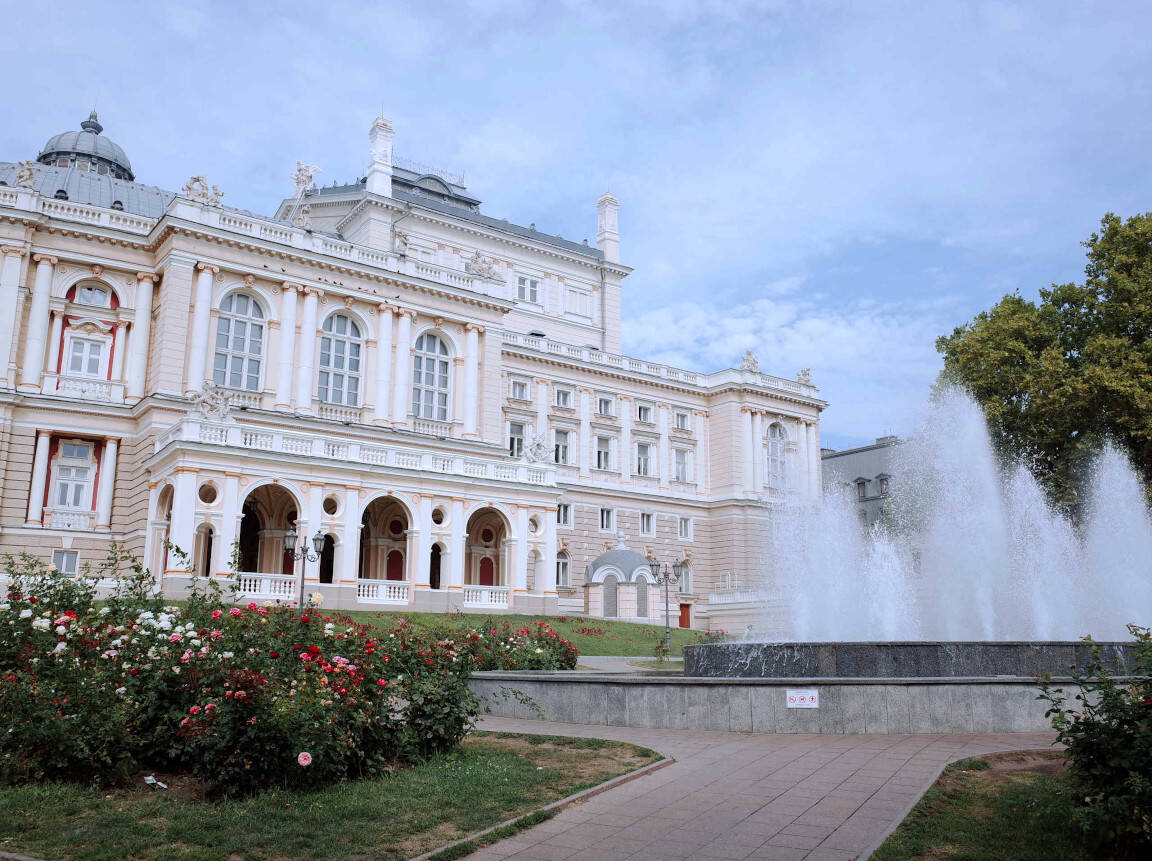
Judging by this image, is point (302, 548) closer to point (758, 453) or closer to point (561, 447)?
point (561, 447)

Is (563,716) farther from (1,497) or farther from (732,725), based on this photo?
(1,497)

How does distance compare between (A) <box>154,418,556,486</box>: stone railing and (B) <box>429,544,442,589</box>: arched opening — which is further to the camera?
(B) <box>429,544,442,589</box>: arched opening

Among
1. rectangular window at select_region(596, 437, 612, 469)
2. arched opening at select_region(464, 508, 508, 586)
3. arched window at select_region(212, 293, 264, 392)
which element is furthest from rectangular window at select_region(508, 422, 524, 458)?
arched window at select_region(212, 293, 264, 392)

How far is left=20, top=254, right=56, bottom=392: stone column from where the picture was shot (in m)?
37.0

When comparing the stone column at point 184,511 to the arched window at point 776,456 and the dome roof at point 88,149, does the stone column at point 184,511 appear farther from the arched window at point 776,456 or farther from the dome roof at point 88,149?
the arched window at point 776,456

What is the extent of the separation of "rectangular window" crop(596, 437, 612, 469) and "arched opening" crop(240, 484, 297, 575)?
866 inches

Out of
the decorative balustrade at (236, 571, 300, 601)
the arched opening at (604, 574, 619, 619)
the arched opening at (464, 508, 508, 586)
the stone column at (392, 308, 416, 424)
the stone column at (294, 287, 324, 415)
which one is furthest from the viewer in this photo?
the arched opening at (604, 574, 619, 619)

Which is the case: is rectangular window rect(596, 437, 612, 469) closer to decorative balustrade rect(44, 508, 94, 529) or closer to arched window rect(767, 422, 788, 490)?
arched window rect(767, 422, 788, 490)

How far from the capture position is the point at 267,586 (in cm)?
3206

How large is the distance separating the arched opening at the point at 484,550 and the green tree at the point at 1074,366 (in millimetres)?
22070

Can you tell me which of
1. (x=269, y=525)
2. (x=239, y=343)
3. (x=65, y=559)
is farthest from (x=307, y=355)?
(x=65, y=559)

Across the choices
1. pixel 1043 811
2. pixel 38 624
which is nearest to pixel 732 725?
pixel 1043 811

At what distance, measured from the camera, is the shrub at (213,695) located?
8.86 m

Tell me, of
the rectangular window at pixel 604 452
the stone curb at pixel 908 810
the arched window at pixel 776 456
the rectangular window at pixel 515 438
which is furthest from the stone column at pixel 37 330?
the arched window at pixel 776 456
